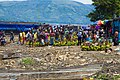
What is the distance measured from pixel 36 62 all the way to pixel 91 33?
16.9 meters

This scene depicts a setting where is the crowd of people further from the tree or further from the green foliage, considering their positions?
the tree

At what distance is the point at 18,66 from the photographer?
25.8 meters

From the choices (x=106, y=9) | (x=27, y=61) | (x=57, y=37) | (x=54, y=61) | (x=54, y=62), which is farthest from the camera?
(x=106, y=9)

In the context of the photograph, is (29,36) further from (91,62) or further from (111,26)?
(91,62)

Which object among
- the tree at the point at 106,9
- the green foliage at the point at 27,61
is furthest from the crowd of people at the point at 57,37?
the tree at the point at 106,9

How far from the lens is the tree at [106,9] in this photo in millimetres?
64438

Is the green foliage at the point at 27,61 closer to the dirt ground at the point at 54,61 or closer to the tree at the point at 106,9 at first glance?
the dirt ground at the point at 54,61

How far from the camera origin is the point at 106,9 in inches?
2589

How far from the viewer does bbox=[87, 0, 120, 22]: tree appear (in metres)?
64.4

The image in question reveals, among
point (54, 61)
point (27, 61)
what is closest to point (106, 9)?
point (54, 61)

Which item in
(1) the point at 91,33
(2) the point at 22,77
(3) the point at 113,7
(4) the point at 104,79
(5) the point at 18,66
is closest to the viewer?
(4) the point at 104,79

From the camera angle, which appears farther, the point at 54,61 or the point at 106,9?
the point at 106,9

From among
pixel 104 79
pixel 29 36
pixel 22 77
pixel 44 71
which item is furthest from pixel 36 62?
pixel 29 36

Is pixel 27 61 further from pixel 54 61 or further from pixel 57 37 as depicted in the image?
pixel 57 37
